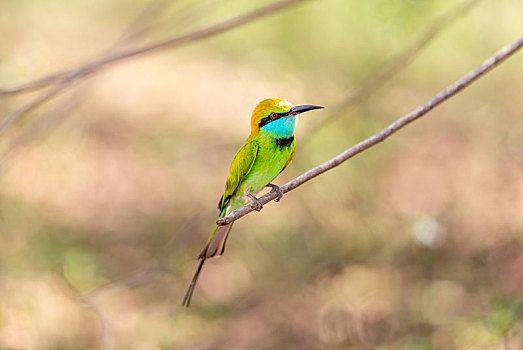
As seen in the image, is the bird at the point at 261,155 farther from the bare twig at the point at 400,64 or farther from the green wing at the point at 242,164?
the bare twig at the point at 400,64

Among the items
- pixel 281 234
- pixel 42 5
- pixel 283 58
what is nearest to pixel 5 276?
pixel 281 234

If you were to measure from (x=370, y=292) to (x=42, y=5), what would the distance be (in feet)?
17.4

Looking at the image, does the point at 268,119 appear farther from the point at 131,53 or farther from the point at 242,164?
the point at 131,53

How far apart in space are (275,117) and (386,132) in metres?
0.35

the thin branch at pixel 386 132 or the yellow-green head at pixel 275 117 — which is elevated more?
the yellow-green head at pixel 275 117

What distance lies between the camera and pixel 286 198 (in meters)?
4.10

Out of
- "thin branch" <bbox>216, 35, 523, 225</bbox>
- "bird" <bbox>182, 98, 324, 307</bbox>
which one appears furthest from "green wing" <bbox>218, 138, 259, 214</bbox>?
"thin branch" <bbox>216, 35, 523, 225</bbox>

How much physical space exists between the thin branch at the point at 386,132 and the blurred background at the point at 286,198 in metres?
0.78

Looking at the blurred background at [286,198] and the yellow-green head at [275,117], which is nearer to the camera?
the yellow-green head at [275,117]

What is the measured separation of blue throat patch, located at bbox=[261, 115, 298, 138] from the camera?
1635 millimetres

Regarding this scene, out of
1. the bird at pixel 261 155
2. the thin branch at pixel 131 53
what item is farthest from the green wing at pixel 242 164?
the thin branch at pixel 131 53

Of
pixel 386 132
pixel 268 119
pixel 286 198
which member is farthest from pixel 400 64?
pixel 286 198

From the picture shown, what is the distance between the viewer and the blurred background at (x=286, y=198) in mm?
3012

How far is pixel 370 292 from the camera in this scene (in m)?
3.28
